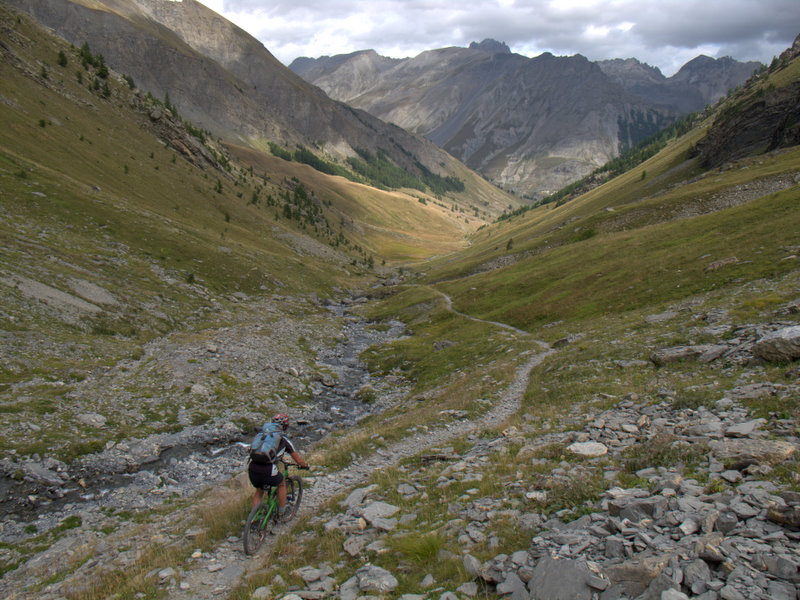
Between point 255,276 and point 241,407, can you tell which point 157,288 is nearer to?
point 255,276

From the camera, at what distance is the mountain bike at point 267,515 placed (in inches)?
491

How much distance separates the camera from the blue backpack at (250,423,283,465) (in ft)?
42.9

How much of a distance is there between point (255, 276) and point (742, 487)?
2806 inches

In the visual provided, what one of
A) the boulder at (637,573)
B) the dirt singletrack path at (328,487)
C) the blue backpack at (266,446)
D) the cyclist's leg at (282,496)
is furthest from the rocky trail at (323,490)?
the boulder at (637,573)

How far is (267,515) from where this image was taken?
1316cm

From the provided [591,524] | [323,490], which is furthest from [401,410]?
[591,524]

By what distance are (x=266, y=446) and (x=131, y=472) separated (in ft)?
44.6

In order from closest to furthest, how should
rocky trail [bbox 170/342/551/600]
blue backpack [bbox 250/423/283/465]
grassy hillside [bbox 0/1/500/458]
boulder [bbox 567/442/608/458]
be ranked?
1. rocky trail [bbox 170/342/551/600]
2. boulder [bbox 567/442/608/458]
3. blue backpack [bbox 250/423/283/465]
4. grassy hillside [bbox 0/1/500/458]

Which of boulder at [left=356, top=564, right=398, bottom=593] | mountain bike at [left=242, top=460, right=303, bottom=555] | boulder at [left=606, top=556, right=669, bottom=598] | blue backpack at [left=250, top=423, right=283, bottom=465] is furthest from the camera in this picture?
blue backpack at [left=250, top=423, right=283, bottom=465]

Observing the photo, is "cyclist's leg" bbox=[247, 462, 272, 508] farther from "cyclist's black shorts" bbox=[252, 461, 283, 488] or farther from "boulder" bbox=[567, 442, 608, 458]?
"boulder" bbox=[567, 442, 608, 458]

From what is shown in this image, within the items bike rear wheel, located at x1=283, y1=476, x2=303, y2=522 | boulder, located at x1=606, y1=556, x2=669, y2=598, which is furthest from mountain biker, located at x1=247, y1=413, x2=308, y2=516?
boulder, located at x1=606, y1=556, x2=669, y2=598

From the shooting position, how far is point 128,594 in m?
10.6

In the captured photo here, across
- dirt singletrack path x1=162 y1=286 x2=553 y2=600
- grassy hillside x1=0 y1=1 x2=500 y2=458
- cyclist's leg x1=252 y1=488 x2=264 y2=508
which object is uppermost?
grassy hillside x1=0 y1=1 x2=500 y2=458

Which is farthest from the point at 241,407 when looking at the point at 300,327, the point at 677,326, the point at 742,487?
the point at 677,326
